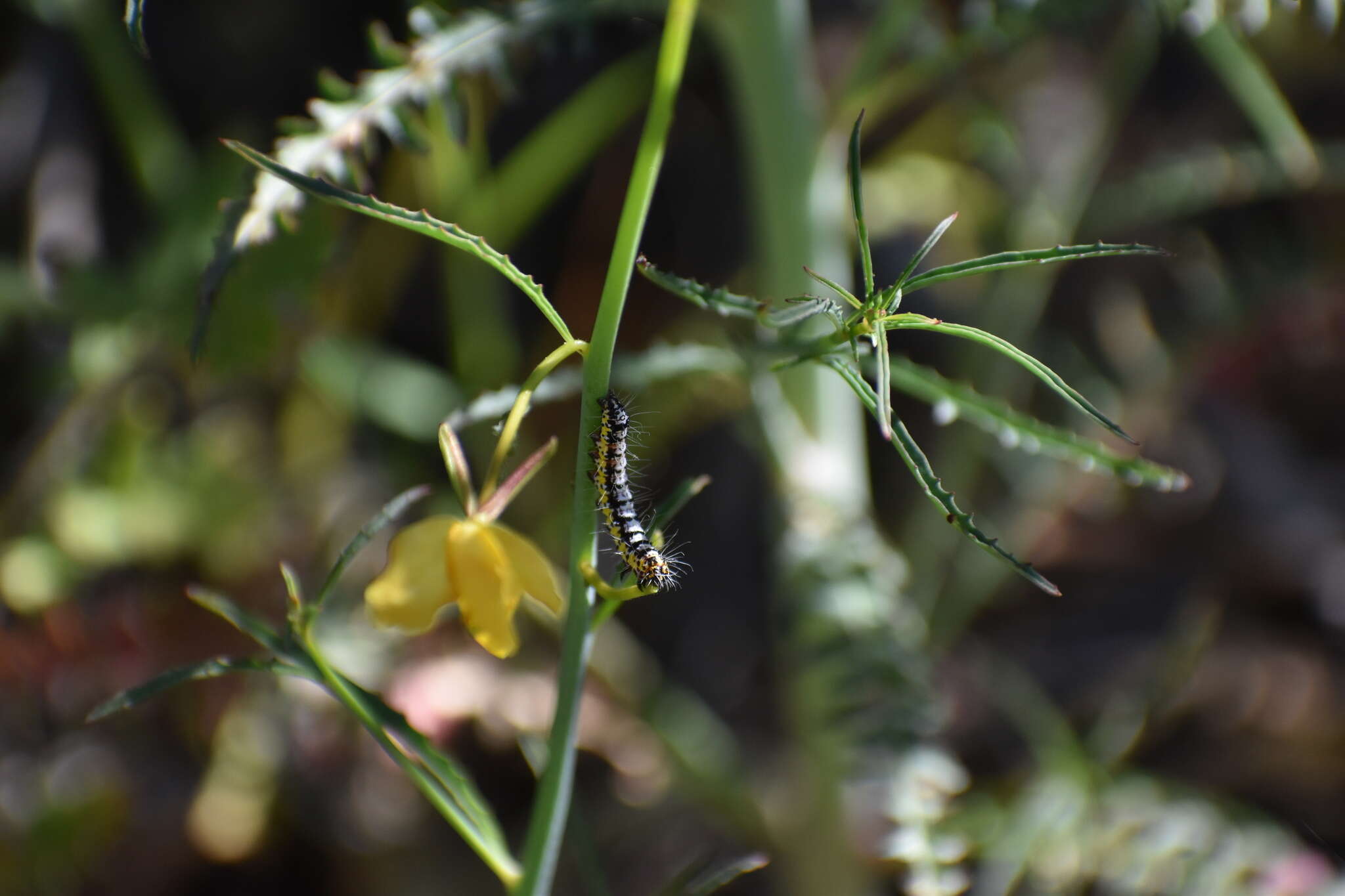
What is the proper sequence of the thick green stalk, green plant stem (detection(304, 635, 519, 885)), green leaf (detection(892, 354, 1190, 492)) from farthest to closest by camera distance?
the thick green stalk < green leaf (detection(892, 354, 1190, 492)) < green plant stem (detection(304, 635, 519, 885))

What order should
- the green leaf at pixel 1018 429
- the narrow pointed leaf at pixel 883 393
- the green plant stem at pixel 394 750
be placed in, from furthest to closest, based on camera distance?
1. the green leaf at pixel 1018 429
2. the green plant stem at pixel 394 750
3. the narrow pointed leaf at pixel 883 393

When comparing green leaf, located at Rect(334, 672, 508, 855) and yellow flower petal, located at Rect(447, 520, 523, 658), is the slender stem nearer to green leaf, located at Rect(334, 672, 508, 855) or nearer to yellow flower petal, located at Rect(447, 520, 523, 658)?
yellow flower petal, located at Rect(447, 520, 523, 658)

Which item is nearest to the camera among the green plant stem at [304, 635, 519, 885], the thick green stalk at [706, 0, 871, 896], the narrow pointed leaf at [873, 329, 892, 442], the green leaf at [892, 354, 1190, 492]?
the narrow pointed leaf at [873, 329, 892, 442]

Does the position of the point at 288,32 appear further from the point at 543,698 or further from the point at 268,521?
the point at 543,698

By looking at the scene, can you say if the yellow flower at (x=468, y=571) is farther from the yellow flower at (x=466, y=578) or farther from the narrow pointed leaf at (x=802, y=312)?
the narrow pointed leaf at (x=802, y=312)

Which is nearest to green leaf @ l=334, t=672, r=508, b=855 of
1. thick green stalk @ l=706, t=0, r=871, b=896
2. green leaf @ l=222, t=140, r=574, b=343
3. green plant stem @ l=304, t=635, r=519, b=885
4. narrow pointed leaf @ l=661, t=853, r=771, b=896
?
green plant stem @ l=304, t=635, r=519, b=885

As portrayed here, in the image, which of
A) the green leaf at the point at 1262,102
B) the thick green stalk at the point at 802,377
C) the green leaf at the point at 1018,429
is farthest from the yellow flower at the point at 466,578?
the green leaf at the point at 1262,102

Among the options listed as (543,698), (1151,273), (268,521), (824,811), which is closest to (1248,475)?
(1151,273)
